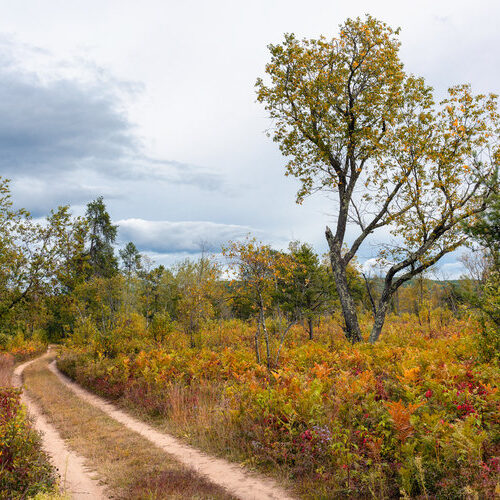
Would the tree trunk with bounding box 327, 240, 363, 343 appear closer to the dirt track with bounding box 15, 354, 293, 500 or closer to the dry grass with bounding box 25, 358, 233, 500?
the dirt track with bounding box 15, 354, 293, 500

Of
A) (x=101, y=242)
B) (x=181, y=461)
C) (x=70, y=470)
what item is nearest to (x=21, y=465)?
(x=70, y=470)

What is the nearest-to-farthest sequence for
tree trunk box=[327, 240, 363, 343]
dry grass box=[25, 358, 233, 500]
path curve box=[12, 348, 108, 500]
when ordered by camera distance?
dry grass box=[25, 358, 233, 500] < path curve box=[12, 348, 108, 500] < tree trunk box=[327, 240, 363, 343]

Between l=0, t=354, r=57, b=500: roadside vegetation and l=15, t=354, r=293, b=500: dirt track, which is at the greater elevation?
Result: l=0, t=354, r=57, b=500: roadside vegetation

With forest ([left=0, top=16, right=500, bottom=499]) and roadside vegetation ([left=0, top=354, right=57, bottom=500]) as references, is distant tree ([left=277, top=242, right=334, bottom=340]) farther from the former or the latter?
roadside vegetation ([left=0, top=354, right=57, bottom=500])

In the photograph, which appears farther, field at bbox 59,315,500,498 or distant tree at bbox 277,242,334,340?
distant tree at bbox 277,242,334,340

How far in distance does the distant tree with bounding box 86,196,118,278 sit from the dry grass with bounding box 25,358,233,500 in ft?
110

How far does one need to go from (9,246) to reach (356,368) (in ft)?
42.9

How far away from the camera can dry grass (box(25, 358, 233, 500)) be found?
4.68m

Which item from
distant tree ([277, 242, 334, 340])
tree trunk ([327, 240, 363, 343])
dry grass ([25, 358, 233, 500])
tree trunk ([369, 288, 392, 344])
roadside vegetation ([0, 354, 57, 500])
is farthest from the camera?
distant tree ([277, 242, 334, 340])

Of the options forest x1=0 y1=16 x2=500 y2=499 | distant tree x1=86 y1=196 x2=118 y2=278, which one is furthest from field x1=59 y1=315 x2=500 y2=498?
distant tree x1=86 y1=196 x2=118 y2=278

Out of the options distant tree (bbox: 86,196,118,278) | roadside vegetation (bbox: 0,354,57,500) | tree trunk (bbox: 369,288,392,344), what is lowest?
roadside vegetation (bbox: 0,354,57,500)

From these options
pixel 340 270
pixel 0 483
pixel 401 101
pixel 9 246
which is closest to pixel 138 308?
pixel 9 246

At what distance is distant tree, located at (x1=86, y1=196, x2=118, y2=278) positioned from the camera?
138 feet

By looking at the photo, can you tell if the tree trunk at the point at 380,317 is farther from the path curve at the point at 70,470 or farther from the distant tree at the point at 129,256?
the distant tree at the point at 129,256
